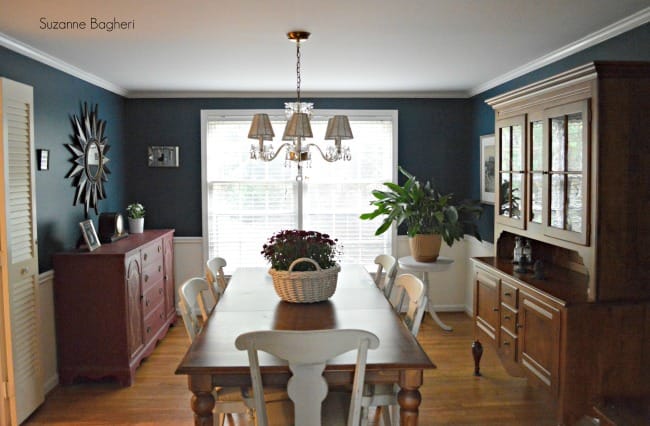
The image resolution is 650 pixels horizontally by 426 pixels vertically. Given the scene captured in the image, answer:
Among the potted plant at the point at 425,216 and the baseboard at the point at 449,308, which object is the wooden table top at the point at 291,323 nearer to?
the potted plant at the point at 425,216

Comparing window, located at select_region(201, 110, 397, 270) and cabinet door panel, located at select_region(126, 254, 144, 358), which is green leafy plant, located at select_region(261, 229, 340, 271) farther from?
window, located at select_region(201, 110, 397, 270)

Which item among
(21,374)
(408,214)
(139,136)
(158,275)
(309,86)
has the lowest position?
(21,374)

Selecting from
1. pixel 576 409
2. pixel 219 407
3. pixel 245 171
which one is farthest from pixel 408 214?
pixel 219 407

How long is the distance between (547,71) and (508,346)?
2135 millimetres

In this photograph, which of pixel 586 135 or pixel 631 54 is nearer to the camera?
pixel 586 135

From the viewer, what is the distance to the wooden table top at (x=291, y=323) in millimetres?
2330

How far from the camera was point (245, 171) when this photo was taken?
6.19 meters

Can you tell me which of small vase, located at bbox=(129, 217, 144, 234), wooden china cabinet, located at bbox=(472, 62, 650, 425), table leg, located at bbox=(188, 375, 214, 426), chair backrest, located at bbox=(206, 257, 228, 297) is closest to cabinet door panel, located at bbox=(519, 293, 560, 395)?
wooden china cabinet, located at bbox=(472, 62, 650, 425)

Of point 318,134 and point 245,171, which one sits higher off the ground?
point 318,134

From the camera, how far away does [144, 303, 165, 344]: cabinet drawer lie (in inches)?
190

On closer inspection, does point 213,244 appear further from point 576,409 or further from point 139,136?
point 576,409

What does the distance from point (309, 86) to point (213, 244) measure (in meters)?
1.98

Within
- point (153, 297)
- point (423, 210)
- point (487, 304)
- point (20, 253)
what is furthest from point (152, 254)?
point (487, 304)

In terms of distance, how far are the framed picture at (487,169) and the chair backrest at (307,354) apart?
3.66m
